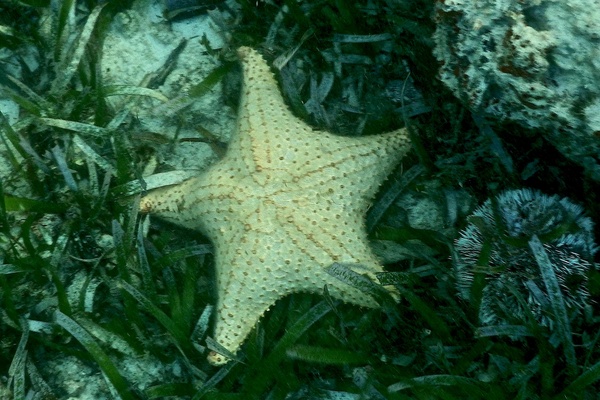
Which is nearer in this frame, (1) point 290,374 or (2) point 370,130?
(1) point 290,374

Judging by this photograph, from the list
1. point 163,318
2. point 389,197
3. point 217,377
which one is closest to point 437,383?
point 389,197

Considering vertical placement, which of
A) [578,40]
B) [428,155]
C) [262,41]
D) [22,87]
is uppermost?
[578,40]

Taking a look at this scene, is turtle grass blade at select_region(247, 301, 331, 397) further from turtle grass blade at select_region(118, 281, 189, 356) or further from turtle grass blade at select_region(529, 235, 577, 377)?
turtle grass blade at select_region(529, 235, 577, 377)

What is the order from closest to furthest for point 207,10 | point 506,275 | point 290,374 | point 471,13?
point 471,13 < point 506,275 < point 290,374 < point 207,10

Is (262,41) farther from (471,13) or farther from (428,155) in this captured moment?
(471,13)

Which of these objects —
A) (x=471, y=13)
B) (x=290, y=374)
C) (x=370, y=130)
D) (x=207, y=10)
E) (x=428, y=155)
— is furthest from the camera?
(x=207, y=10)

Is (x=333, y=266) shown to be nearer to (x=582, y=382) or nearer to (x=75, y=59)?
(x=582, y=382)

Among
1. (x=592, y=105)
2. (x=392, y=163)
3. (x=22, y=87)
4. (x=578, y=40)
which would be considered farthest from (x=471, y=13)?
(x=22, y=87)

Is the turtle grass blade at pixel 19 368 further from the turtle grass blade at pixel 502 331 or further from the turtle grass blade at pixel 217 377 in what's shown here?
the turtle grass blade at pixel 502 331
